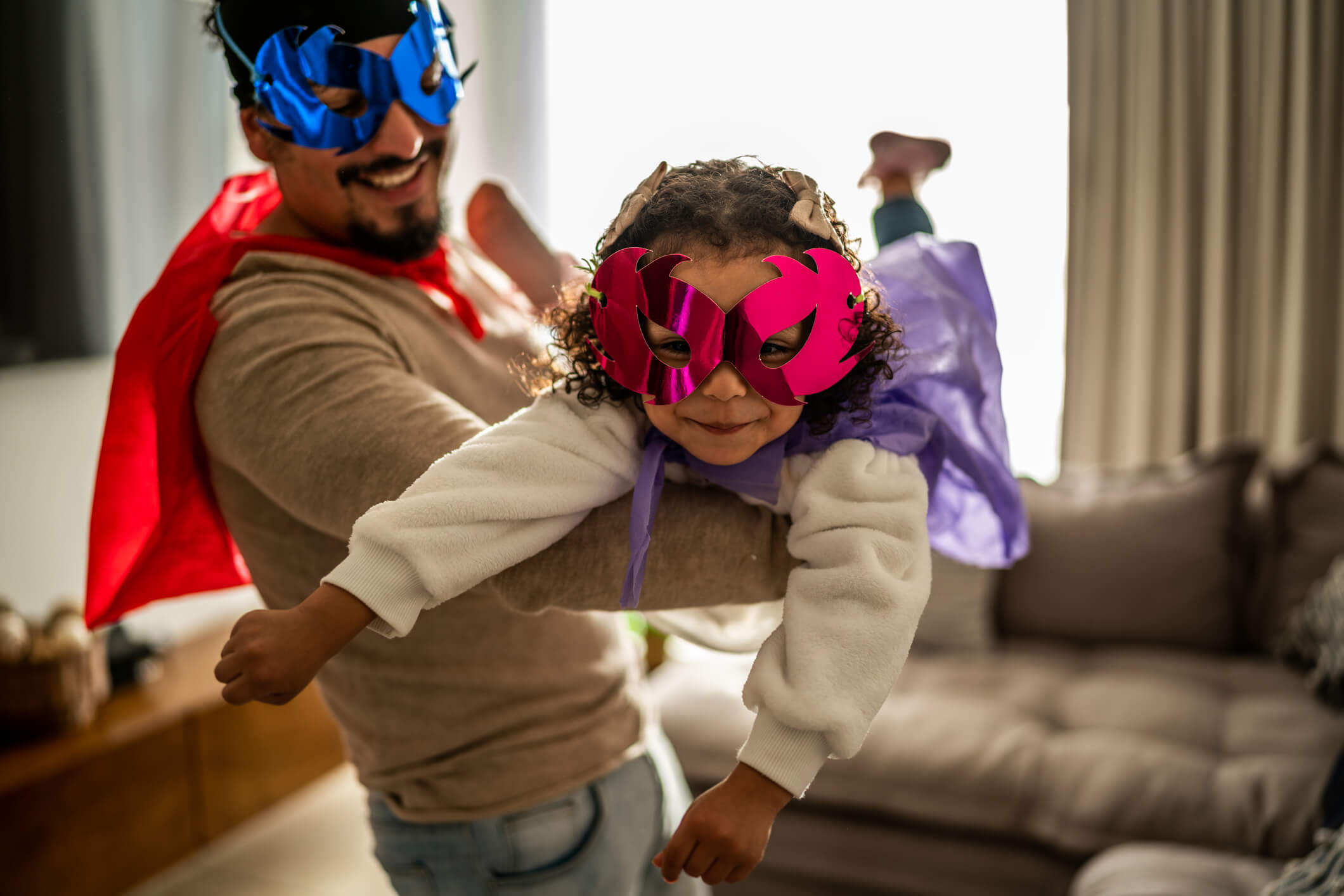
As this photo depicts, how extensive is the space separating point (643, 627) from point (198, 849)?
4.72 feet

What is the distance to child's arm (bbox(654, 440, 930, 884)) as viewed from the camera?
533 millimetres

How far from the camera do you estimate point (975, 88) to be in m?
2.28

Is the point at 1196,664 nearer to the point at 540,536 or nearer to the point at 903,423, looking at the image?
the point at 903,423

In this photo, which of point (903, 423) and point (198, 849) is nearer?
point (903, 423)

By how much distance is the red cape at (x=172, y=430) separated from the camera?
82 cm

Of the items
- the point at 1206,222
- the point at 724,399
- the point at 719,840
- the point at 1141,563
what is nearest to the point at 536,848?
the point at 719,840

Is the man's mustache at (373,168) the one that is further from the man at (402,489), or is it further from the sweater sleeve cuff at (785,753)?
the sweater sleeve cuff at (785,753)

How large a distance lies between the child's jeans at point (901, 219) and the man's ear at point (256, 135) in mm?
588

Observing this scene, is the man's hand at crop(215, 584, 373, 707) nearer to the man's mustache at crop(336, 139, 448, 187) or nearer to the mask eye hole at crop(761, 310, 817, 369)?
the mask eye hole at crop(761, 310, 817, 369)

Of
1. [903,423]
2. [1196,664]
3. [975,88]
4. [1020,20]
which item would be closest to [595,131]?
[975,88]

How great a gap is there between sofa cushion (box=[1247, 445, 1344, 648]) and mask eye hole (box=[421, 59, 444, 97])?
2.44 meters

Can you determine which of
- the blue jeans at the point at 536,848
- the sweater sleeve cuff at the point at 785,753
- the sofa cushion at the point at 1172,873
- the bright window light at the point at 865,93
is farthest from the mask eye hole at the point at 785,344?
the sofa cushion at the point at 1172,873

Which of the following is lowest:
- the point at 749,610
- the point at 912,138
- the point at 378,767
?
the point at 378,767

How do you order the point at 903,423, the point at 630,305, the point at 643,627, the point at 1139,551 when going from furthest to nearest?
1. the point at 643,627
2. the point at 1139,551
3. the point at 903,423
4. the point at 630,305
